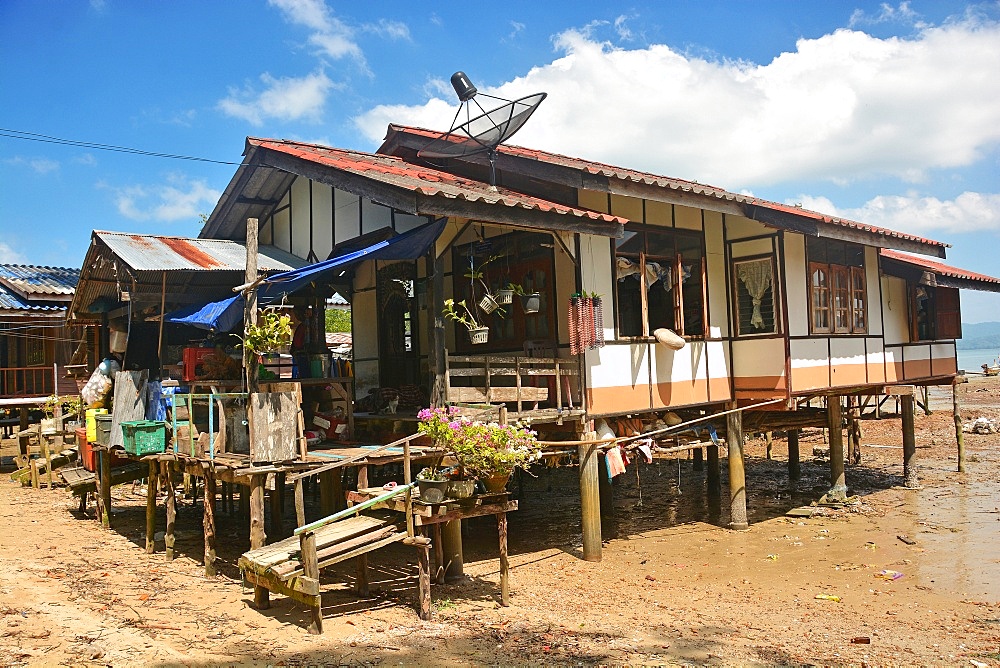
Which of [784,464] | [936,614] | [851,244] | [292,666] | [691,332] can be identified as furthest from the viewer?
[784,464]

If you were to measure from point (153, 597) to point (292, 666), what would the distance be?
344 centimetres

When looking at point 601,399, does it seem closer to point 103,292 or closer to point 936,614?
point 936,614

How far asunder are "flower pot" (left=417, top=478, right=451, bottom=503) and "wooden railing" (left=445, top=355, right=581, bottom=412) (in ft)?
5.39

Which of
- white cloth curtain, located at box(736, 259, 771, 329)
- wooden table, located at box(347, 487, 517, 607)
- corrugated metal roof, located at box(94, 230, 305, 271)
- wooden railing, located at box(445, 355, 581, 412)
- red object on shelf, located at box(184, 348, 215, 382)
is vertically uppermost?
corrugated metal roof, located at box(94, 230, 305, 271)

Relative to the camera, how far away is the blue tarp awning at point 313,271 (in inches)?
420

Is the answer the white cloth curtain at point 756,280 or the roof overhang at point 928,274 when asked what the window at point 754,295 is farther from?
the roof overhang at point 928,274

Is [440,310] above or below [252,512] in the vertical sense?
above

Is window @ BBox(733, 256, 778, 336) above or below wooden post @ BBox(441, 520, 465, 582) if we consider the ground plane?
above

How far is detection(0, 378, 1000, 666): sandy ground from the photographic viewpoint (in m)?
8.47

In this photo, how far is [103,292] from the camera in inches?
545

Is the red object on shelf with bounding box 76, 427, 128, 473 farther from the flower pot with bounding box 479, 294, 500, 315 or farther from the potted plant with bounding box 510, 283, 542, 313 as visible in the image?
the potted plant with bounding box 510, 283, 542, 313

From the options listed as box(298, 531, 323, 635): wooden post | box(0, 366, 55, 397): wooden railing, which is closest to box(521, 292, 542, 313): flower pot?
box(298, 531, 323, 635): wooden post

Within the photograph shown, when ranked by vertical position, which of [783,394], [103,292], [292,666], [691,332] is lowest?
[292,666]

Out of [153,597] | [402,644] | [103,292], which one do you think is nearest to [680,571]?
[402,644]
